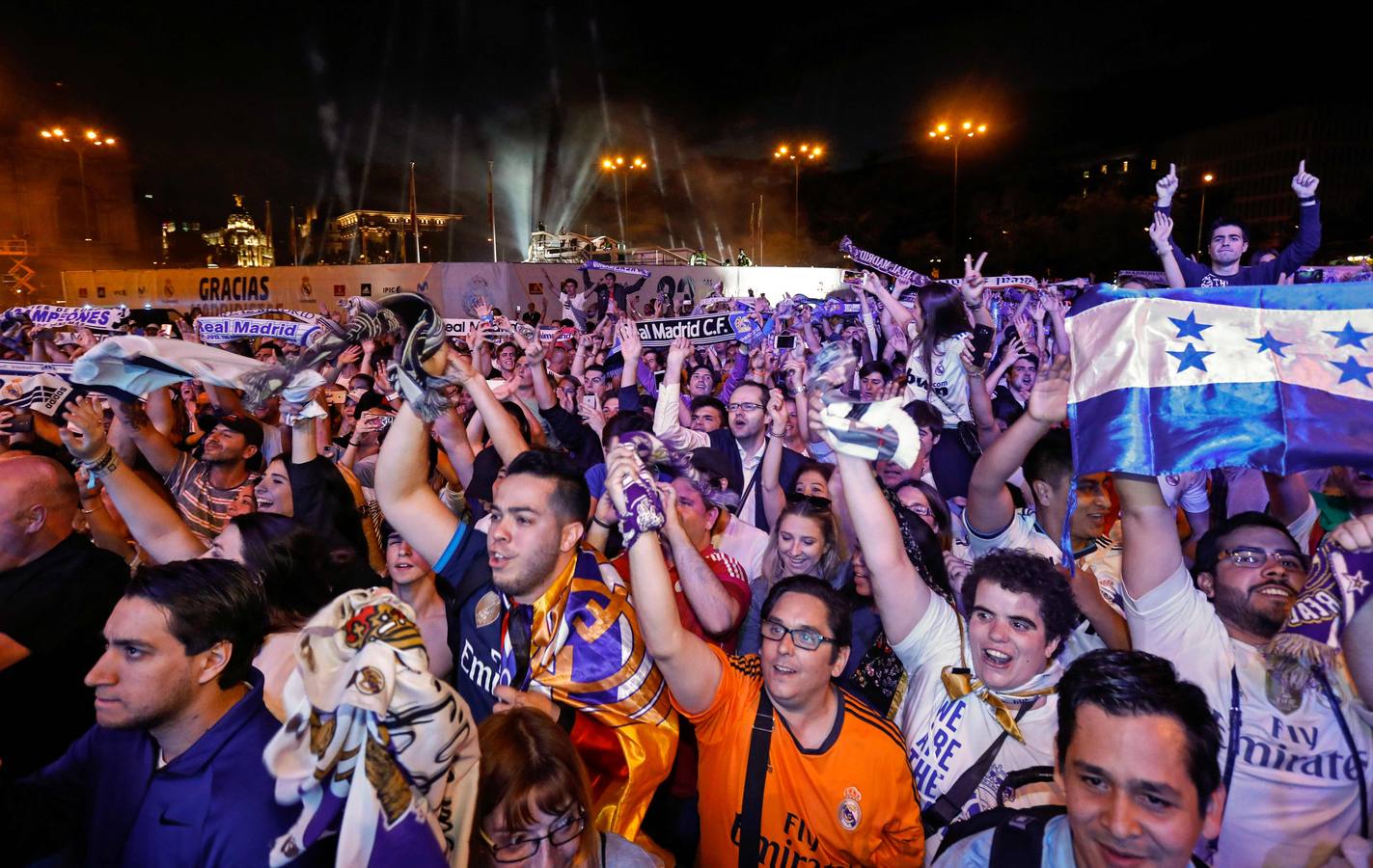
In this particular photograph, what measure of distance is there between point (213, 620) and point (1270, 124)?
279 feet

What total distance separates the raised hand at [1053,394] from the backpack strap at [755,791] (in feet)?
5.24

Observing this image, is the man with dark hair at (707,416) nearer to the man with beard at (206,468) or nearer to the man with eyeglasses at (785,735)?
the man with beard at (206,468)

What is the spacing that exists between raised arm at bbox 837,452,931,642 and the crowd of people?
13mm

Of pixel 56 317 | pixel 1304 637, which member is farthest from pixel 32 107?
pixel 1304 637

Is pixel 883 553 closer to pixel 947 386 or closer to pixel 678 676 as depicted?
pixel 678 676

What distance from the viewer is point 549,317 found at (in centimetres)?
2178

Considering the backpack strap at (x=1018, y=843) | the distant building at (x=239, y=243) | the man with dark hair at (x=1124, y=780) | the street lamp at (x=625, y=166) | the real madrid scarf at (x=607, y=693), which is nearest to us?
the man with dark hair at (x=1124, y=780)

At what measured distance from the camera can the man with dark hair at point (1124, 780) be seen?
189 cm

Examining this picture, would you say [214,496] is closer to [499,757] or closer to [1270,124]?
[499,757]

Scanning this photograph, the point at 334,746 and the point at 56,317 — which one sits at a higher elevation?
the point at 56,317

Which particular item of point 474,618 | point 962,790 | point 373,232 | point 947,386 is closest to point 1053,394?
point 962,790

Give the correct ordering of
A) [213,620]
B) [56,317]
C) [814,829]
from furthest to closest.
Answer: [56,317] < [814,829] < [213,620]

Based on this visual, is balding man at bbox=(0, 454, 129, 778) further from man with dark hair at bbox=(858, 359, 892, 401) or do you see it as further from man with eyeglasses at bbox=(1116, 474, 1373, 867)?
man with dark hair at bbox=(858, 359, 892, 401)

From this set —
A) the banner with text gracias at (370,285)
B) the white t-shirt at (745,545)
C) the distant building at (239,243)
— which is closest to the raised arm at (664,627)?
the white t-shirt at (745,545)
